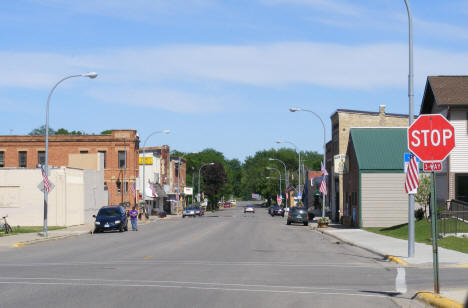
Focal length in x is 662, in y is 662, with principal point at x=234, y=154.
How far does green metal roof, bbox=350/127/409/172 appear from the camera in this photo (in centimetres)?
4712

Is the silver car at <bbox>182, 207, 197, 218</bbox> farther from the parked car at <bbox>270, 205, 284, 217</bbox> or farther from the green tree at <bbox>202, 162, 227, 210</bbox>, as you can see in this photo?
the green tree at <bbox>202, 162, 227, 210</bbox>

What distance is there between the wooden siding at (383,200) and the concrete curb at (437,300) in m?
34.5

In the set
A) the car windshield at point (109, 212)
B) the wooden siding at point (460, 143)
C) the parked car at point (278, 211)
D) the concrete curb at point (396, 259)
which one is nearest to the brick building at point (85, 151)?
the parked car at point (278, 211)

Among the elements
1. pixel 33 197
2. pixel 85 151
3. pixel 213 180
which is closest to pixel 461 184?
pixel 33 197

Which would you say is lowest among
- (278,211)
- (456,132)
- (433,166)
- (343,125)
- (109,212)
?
(278,211)

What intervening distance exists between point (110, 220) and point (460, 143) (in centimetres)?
2199

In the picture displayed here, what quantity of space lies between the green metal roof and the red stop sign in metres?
34.7

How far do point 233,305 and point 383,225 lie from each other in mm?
36112

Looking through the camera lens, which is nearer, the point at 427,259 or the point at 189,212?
the point at 427,259

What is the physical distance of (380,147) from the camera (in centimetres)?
4881

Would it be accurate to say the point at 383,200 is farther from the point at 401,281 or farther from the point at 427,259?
the point at 401,281

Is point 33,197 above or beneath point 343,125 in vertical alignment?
beneath

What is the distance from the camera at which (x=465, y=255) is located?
21812mm

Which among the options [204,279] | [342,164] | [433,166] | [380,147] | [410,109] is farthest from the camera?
[342,164]
